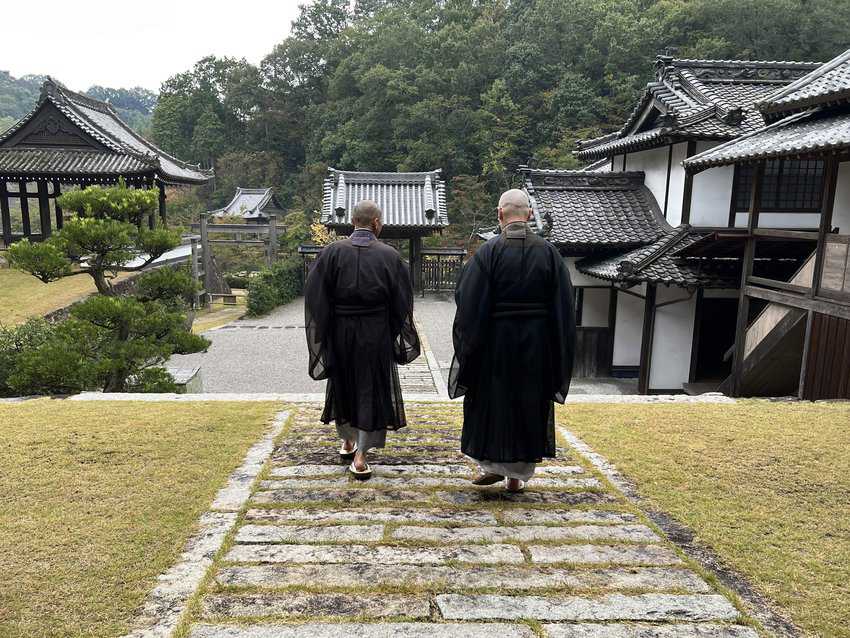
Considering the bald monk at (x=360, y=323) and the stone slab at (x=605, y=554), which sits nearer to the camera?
the stone slab at (x=605, y=554)

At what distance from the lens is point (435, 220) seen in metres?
23.3

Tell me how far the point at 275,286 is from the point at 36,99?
4379cm

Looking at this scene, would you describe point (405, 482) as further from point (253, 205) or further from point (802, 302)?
point (253, 205)

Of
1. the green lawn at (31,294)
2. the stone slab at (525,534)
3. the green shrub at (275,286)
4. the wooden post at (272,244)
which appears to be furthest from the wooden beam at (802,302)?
the wooden post at (272,244)

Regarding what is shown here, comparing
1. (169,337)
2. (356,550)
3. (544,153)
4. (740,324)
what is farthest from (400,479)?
(544,153)

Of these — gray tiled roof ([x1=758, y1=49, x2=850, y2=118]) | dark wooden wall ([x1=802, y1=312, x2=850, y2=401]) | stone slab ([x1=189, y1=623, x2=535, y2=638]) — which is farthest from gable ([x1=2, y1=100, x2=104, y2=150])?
stone slab ([x1=189, y1=623, x2=535, y2=638])

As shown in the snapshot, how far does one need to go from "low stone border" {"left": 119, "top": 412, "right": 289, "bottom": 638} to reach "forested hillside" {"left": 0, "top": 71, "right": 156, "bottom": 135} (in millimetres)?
42580

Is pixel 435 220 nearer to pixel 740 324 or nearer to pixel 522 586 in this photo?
pixel 740 324

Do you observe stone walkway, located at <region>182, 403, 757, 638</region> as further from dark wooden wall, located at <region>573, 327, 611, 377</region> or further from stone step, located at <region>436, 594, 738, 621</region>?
dark wooden wall, located at <region>573, 327, 611, 377</region>

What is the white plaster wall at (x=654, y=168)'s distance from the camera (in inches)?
478

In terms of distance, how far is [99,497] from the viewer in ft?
12.1

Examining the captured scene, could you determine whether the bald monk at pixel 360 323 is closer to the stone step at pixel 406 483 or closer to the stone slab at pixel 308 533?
the stone step at pixel 406 483

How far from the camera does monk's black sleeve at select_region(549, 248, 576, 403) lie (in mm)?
3740

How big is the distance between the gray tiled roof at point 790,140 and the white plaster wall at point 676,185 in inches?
71.6
